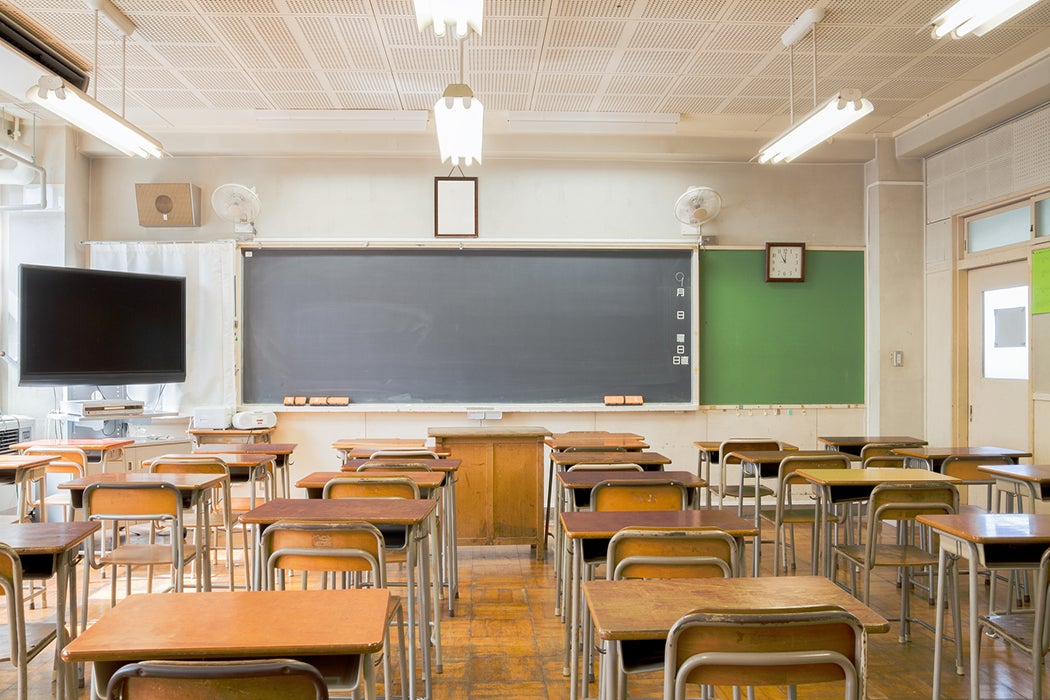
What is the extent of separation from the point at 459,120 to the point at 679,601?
2640 millimetres

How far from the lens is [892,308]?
612 cm

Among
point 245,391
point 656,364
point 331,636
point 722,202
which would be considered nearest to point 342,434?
point 245,391

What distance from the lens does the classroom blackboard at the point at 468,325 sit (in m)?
6.06

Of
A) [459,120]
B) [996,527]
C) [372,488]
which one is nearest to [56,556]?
[372,488]

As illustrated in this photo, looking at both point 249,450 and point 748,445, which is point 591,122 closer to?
point 748,445

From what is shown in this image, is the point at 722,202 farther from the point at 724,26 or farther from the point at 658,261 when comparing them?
the point at 724,26

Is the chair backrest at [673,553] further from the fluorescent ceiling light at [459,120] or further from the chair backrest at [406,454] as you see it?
the fluorescent ceiling light at [459,120]

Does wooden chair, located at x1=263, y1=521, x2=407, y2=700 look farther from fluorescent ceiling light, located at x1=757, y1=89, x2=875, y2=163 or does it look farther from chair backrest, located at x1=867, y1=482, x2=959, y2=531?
fluorescent ceiling light, located at x1=757, y1=89, x2=875, y2=163

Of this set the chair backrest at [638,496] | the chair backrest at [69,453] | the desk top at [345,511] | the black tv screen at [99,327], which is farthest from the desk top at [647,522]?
the black tv screen at [99,327]

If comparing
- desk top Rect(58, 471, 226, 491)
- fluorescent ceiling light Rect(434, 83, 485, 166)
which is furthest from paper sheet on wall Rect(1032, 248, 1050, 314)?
desk top Rect(58, 471, 226, 491)

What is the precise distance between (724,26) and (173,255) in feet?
15.7

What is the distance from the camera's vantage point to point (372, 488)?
2945mm

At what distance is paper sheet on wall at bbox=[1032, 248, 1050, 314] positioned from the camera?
15.7 feet

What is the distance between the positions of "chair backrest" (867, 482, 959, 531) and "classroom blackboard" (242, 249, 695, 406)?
317cm
